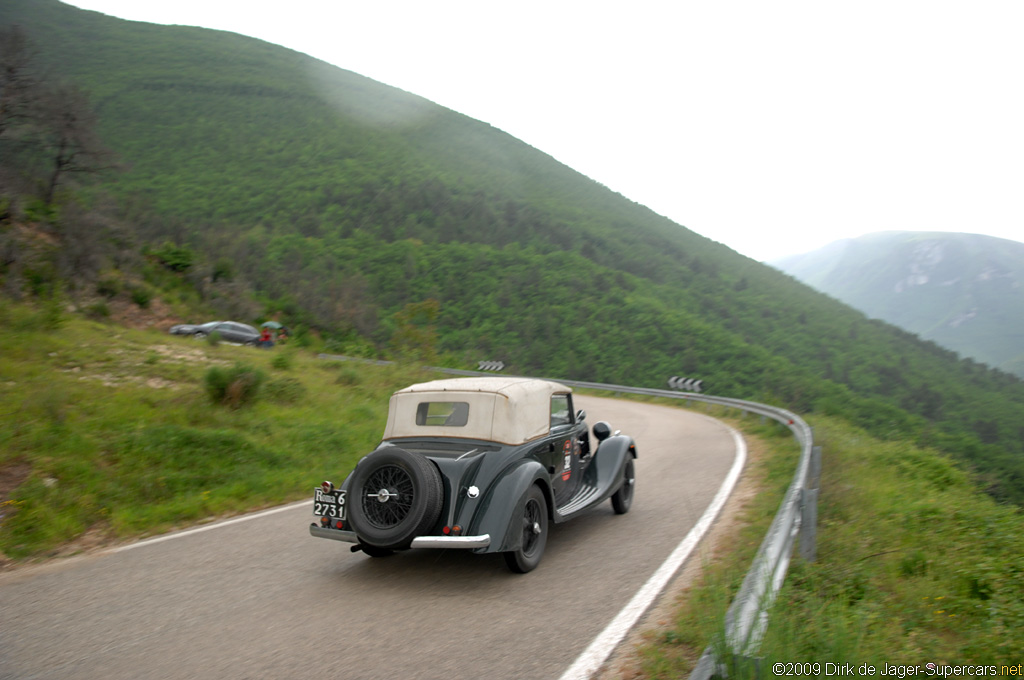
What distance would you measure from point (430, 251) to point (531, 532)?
45.0 m

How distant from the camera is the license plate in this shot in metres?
5.56

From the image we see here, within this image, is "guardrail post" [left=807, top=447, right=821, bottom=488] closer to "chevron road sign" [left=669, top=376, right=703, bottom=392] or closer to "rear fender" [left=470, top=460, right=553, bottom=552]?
"rear fender" [left=470, top=460, right=553, bottom=552]

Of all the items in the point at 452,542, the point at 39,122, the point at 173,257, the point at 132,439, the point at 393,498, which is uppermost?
the point at 39,122

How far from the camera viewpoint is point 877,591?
188 inches

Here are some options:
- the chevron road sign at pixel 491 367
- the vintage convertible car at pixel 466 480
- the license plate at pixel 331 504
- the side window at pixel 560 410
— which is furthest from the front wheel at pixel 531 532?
the chevron road sign at pixel 491 367

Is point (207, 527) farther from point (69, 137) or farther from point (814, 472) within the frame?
point (69, 137)

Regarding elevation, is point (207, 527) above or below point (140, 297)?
below

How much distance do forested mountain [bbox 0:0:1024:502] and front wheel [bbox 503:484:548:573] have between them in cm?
1372

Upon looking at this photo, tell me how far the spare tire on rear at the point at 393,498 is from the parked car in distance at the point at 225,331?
1923 centimetres

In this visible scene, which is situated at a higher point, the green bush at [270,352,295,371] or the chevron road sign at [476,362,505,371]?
the green bush at [270,352,295,371]

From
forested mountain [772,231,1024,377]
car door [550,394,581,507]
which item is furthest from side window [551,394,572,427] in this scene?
forested mountain [772,231,1024,377]

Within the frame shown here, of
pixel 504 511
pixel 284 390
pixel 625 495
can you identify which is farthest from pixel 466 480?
pixel 284 390

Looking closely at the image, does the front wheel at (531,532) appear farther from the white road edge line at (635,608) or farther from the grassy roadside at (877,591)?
the grassy roadside at (877,591)

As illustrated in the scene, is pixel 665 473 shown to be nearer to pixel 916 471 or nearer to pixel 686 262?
pixel 916 471
